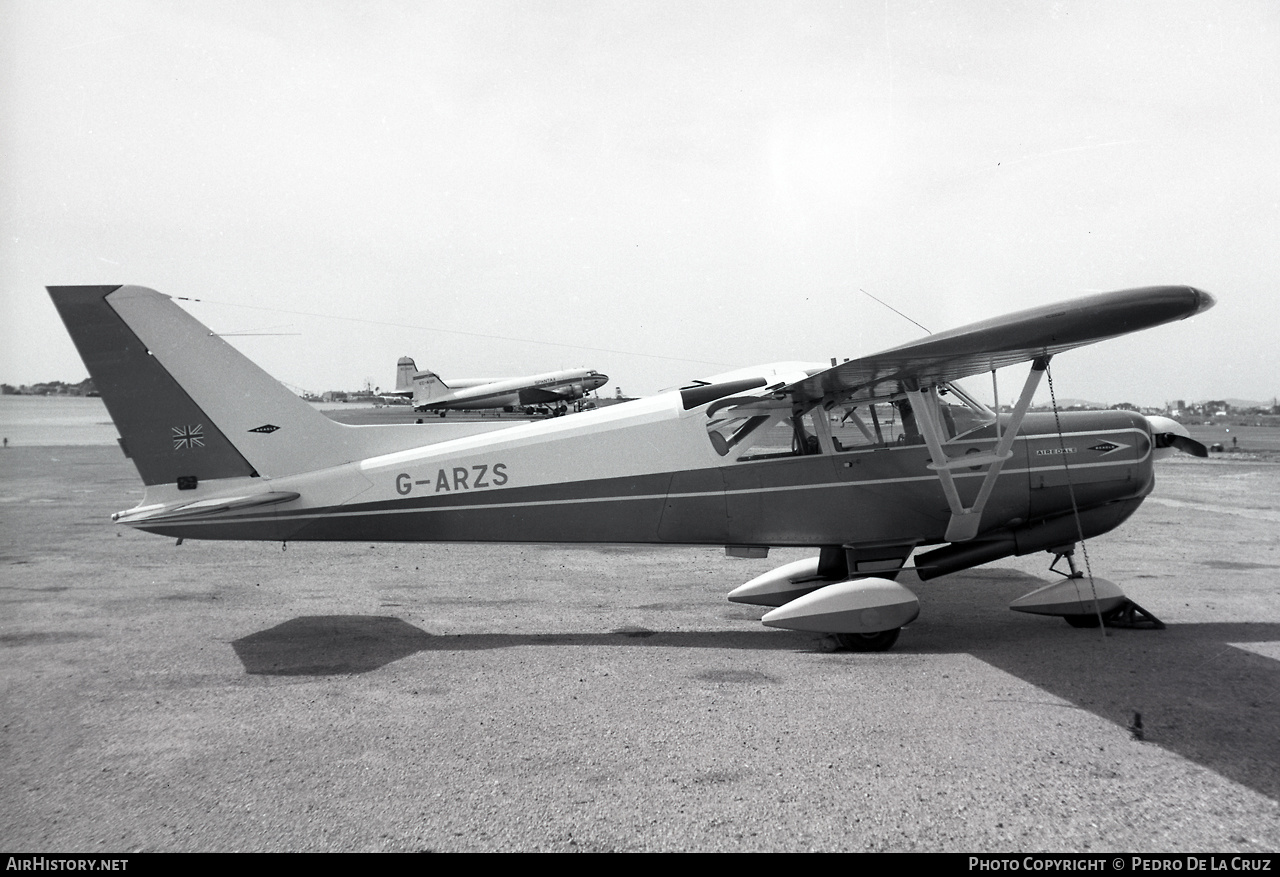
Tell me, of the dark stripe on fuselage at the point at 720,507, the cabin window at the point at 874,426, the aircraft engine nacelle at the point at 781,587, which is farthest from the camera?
the aircraft engine nacelle at the point at 781,587

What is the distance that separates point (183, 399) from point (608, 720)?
476cm

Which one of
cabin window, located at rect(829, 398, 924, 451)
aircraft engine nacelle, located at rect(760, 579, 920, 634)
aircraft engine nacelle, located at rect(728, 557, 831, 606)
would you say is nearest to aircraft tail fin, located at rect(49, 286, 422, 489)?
aircraft engine nacelle, located at rect(728, 557, 831, 606)

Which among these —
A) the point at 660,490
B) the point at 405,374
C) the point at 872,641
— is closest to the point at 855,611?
the point at 872,641

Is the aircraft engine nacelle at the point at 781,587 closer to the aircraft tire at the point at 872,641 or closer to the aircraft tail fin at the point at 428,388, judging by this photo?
the aircraft tire at the point at 872,641

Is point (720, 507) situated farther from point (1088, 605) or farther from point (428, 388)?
point (428, 388)

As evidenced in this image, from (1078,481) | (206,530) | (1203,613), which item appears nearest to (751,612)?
(1078,481)

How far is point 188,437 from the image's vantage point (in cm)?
688

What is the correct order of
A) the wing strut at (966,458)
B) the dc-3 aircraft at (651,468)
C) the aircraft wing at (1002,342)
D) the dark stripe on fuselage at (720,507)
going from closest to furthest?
the aircraft wing at (1002,342), the wing strut at (966,458), the dc-3 aircraft at (651,468), the dark stripe on fuselage at (720,507)

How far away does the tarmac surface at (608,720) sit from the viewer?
344cm

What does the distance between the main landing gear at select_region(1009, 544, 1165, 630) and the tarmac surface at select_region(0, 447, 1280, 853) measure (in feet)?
0.64

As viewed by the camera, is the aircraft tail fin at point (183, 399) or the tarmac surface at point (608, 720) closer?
the tarmac surface at point (608, 720)

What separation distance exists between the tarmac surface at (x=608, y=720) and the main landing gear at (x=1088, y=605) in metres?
0.19

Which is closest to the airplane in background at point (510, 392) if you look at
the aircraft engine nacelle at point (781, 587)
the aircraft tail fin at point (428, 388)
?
the aircraft tail fin at point (428, 388)

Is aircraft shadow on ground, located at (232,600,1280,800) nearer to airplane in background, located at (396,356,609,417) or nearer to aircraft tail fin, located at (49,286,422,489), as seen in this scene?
aircraft tail fin, located at (49,286,422,489)
